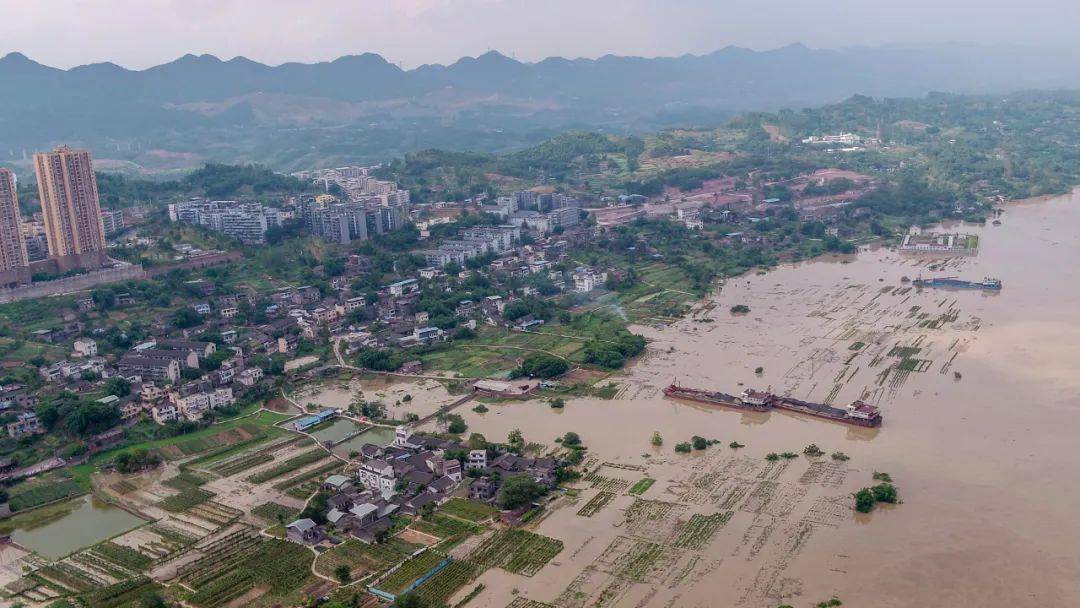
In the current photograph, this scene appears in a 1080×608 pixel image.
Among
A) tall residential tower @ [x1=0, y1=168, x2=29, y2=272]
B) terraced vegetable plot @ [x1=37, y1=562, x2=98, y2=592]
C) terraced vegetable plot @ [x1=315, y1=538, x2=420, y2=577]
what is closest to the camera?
terraced vegetable plot @ [x1=37, y1=562, x2=98, y2=592]

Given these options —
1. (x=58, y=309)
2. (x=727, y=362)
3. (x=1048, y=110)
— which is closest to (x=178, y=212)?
(x=58, y=309)

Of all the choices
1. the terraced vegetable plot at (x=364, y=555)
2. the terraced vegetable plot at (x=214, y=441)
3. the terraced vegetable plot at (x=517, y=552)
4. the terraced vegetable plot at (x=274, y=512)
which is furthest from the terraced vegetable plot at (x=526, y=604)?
the terraced vegetable plot at (x=214, y=441)

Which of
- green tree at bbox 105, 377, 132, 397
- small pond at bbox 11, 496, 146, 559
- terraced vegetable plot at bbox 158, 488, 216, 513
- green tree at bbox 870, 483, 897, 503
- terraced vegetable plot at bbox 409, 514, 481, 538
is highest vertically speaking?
green tree at bbox 105, 377, 132, 397

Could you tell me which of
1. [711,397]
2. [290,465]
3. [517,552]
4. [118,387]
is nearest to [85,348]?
[118,387]

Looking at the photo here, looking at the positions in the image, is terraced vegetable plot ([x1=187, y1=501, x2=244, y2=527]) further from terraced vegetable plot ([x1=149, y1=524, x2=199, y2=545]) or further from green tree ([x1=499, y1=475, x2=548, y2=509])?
green tree ([x1=499, y1=475, x2=548, y2=509])

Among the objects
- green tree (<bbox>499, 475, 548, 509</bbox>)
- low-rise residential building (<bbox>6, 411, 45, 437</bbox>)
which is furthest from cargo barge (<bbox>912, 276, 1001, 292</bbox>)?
low-rise residential building (<bbox>6, 411, 45, 437</bbox>)

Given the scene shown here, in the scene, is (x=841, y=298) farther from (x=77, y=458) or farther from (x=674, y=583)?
(x=77, y=458)

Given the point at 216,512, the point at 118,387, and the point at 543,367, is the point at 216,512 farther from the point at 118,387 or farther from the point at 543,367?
the point at 543,367

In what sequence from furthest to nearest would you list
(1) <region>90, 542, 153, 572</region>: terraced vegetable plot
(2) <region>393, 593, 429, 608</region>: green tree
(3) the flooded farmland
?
(1) <region>90, 542, 153, 572</region>: terraced vegetable plot, (3) the flooded farmland, (2) <region>393, 593, 429, 608</region>: green tree
